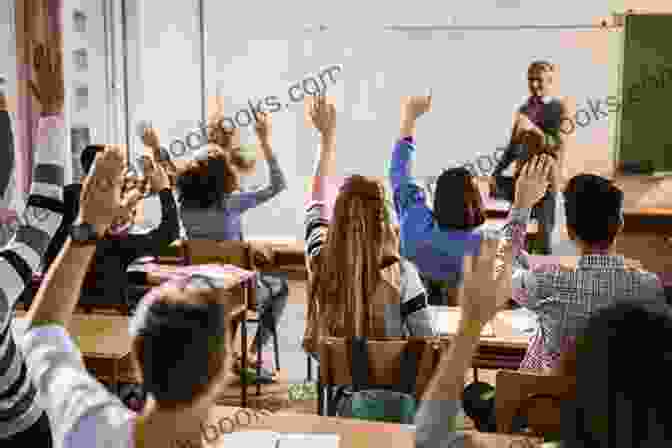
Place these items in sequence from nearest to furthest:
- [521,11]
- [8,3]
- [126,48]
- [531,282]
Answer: [531,282], [8,3], [521,11], [126,48]

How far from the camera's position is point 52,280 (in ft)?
5.04

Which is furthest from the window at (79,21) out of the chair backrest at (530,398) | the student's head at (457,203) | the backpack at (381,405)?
the chair backrest at (530,398)

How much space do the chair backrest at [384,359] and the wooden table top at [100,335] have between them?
2.45 feet

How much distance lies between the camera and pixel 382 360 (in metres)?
2.53

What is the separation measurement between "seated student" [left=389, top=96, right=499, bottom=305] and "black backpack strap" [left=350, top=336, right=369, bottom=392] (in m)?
1.40

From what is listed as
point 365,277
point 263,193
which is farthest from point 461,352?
point 263,193

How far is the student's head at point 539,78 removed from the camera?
22.4ft

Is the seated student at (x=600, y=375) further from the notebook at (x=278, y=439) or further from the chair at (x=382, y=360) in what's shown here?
the chair at (x=382, y=360)

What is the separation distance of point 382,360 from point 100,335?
1.29 metres

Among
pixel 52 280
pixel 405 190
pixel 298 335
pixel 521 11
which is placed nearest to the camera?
pixel 52 280

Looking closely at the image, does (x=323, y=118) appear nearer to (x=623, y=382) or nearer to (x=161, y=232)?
(x=161, y=232)

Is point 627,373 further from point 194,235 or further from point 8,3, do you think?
point 8,3

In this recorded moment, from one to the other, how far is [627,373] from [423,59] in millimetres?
6233

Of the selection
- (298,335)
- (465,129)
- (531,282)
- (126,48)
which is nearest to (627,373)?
(531,282)
